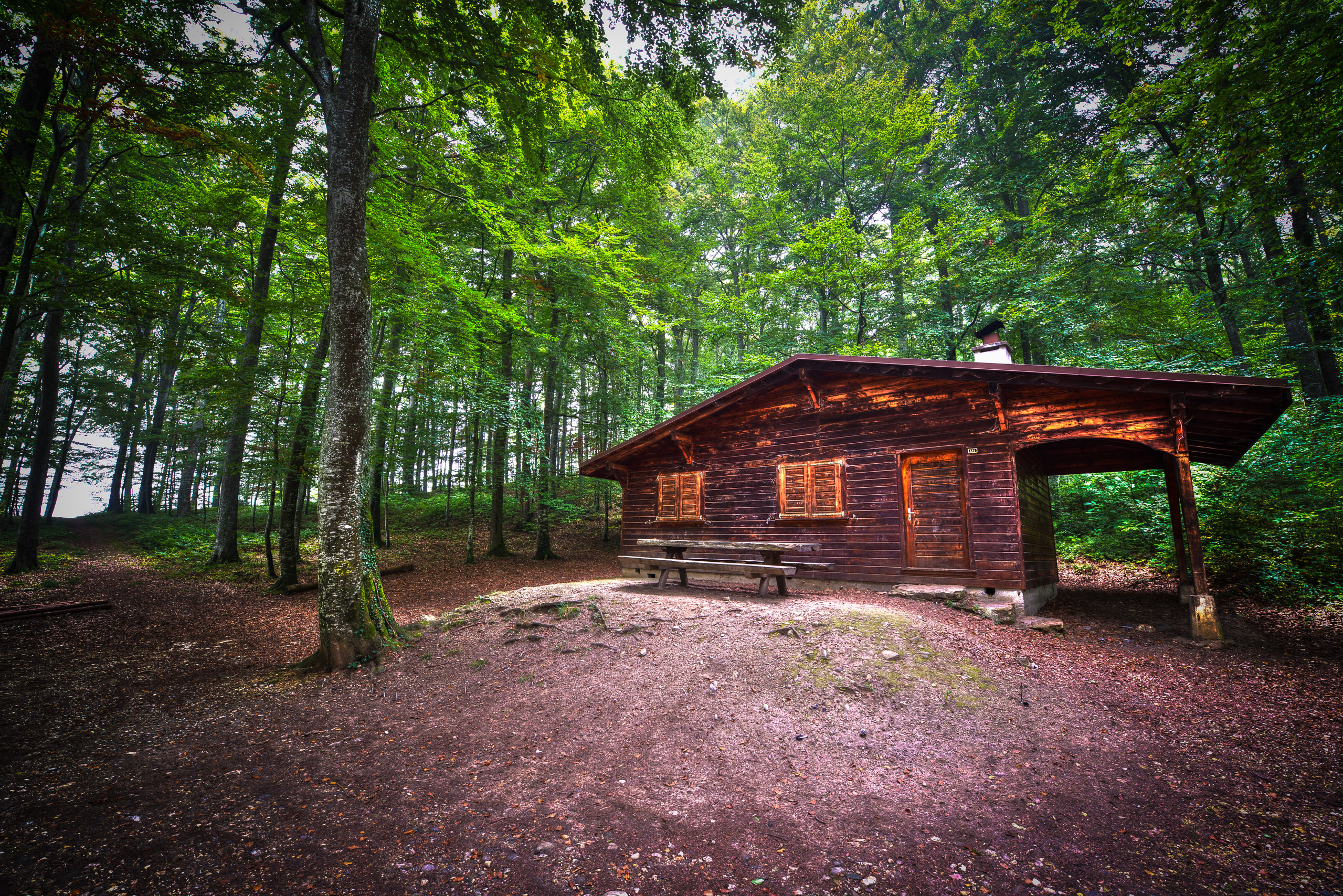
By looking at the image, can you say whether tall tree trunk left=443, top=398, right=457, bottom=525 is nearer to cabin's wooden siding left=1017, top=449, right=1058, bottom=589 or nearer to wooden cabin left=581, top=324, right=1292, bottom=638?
wooden cabin left=581, top=324, right=1292, bottom=638

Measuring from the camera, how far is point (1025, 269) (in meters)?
16.0

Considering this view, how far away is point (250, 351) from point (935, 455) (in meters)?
15.3

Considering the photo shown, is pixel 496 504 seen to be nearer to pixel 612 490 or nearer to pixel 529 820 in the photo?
pixel 612 490

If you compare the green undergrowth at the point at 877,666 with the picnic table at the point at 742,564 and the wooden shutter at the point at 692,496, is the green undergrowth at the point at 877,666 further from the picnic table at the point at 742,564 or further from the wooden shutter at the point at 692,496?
the wooden shutter at the point at 692,496

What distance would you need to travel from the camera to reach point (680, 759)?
3.72 m

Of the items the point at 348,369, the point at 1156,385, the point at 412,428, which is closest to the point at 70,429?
the point at 412,428

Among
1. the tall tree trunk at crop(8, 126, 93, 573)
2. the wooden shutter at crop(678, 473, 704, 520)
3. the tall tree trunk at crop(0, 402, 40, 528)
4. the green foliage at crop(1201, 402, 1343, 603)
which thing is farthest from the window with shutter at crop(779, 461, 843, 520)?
the tall tree trunk at crop(0, 402, 40, 528)

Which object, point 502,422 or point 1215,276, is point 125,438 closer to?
point 502,422

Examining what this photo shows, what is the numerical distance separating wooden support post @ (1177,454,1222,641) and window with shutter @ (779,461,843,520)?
489 centimetres

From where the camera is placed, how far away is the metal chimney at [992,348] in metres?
10.2

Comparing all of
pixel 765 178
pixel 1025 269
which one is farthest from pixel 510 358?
pixel 1025 269

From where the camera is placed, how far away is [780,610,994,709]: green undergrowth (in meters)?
4.77

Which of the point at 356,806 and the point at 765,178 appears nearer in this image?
the point at 356,806

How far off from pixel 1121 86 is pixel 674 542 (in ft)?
63.4
